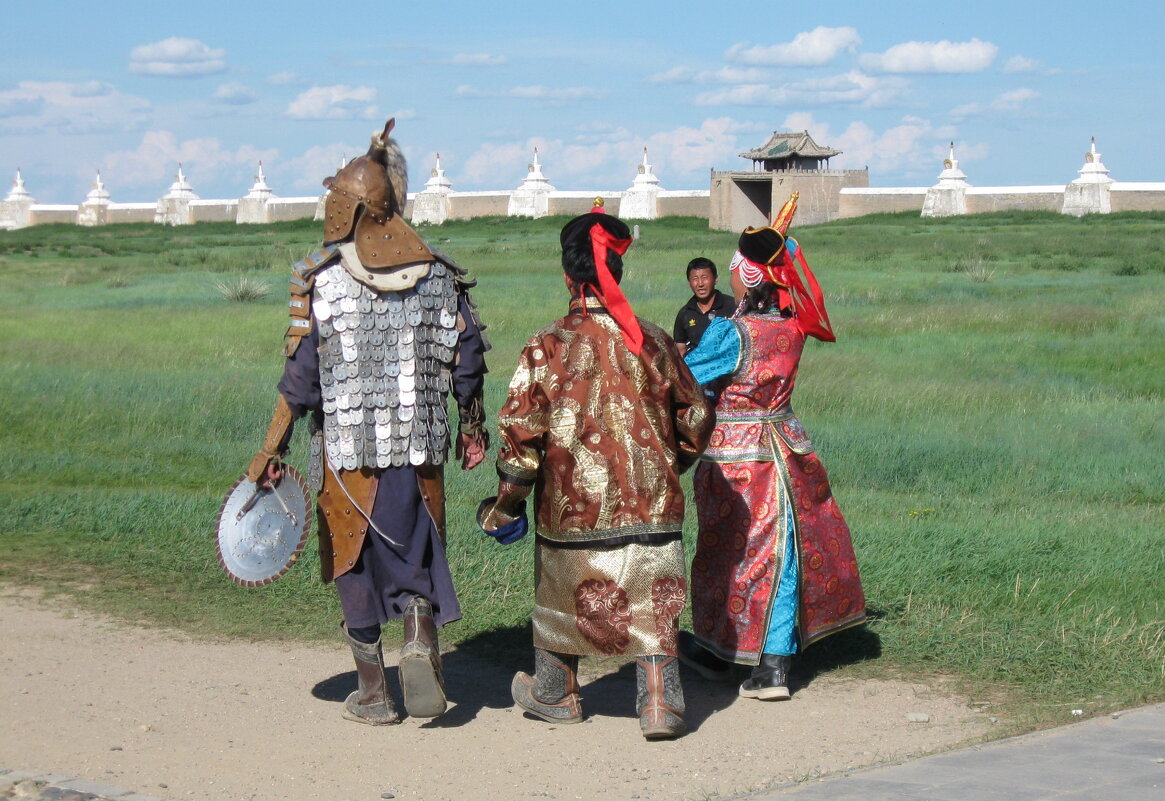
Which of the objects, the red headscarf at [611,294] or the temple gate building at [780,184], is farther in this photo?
the temple gate building at [780,184]

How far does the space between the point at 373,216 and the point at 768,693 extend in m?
2.14

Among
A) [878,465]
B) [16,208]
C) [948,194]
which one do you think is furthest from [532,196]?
[878,465]

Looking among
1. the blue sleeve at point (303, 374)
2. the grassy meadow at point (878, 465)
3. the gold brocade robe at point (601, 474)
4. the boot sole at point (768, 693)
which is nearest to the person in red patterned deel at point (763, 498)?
the boot sole at point (768, 693)

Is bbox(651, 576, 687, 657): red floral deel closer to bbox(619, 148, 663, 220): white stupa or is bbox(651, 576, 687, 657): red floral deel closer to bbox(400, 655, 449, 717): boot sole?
bbox(400, 655, 449, 717): boot sole

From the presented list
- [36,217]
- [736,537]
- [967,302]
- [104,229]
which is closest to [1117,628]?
[736,537]

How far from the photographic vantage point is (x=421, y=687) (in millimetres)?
4574

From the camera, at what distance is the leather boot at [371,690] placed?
4.74 meters

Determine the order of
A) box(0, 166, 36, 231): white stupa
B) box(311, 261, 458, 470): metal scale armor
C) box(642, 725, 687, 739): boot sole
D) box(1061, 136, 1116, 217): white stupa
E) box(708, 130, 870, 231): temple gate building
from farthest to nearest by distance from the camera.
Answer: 1. box(0, 166, 36, 231): white stupa
2. box(708, 130, 870, 231): temple gate building
3. box(1061, 136, 1116, 217): white stupa
4. box(311, 261, 458, 470): metal scale armor
5. box(642, 725, 687, 739): boot sole

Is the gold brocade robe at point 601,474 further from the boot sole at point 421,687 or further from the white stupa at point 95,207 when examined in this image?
the white stupa at point 95,207

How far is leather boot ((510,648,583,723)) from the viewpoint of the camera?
4.73 meters

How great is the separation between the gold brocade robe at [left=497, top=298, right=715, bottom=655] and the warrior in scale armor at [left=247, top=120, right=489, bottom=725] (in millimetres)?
307

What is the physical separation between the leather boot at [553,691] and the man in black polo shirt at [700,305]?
3.63m

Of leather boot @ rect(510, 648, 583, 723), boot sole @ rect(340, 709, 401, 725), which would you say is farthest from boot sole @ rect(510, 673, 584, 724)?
boot sole @ rect(340, 709, 401, 725)

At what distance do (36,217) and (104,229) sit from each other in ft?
44.7
